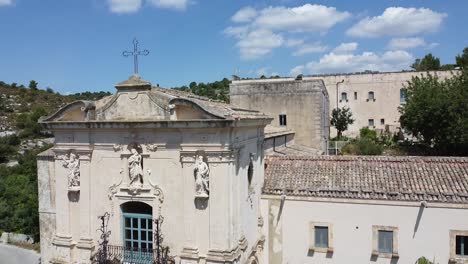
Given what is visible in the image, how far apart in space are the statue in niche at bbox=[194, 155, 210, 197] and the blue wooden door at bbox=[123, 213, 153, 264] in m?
2.23

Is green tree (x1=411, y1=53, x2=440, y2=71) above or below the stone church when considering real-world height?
above

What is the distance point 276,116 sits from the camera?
1140 inches

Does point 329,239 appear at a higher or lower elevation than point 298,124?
lower

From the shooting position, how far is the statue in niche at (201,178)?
504 inches

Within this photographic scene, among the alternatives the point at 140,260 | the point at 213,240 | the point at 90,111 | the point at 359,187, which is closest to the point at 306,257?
the point at 359,187

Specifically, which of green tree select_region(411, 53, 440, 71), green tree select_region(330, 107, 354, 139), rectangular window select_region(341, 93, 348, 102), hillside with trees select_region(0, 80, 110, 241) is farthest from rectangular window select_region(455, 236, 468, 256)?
green tree select_region(411, 53, 440, 71)

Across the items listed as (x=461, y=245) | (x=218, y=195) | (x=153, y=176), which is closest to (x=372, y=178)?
(x=461, y=245)

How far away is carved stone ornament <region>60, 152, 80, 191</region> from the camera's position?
14.3 m

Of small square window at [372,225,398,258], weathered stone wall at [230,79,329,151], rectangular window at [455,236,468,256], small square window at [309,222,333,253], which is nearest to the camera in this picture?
rectangular window at [455,236,468,256]

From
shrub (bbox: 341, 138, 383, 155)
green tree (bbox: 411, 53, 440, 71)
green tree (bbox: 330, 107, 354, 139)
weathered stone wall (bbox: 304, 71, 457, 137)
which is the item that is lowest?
shrub (bbox: 341, 138, 383, 155)

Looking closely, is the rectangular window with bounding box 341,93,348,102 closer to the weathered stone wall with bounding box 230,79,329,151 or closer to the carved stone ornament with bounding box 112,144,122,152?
the weathered stone wall with bounding box 230,79,329,151

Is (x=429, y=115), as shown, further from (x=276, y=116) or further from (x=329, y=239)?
(x=329, y=239)

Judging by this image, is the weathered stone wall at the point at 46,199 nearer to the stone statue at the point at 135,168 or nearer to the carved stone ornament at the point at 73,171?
the carved stone ornament at the point at 73,171

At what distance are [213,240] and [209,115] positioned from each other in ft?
12.6
